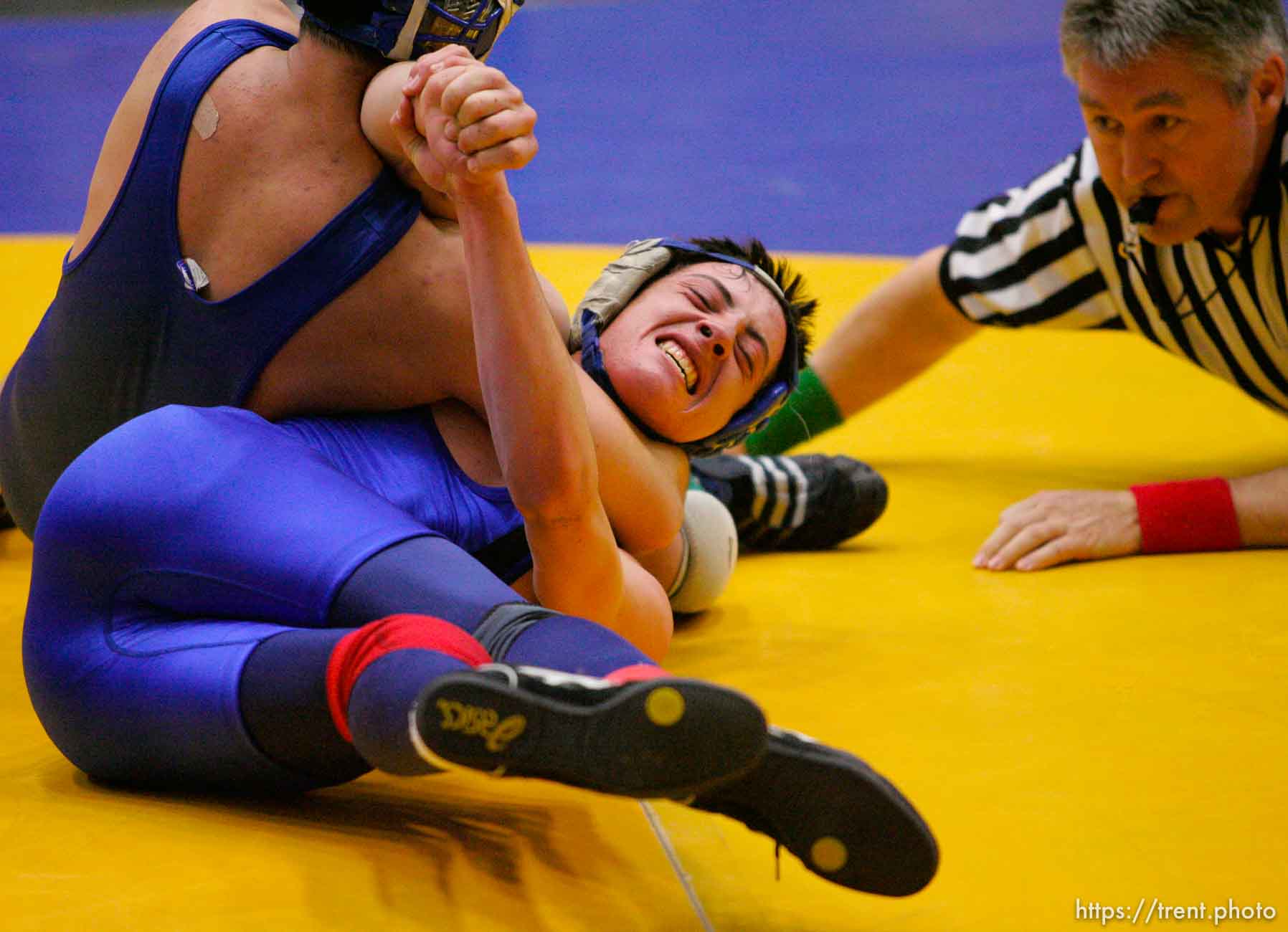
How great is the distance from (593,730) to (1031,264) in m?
2.04

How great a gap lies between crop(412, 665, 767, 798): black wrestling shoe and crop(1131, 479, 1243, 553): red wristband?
152 cm

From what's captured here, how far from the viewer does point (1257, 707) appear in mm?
1704

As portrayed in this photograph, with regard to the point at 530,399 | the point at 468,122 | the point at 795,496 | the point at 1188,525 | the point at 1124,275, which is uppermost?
the point at 468,122

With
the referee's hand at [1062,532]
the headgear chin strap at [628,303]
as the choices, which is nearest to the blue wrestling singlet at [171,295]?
the headgear chin strap at [628,303]

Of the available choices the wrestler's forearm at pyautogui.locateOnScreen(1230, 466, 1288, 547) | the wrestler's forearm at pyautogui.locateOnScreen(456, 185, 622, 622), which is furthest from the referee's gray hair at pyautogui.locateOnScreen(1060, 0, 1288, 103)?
the wrestler's forearm at pyautogui.locateOnScreen(456, 185, 622, 622)

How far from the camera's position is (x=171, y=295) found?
1.62 m

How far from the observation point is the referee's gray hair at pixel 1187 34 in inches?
88.7

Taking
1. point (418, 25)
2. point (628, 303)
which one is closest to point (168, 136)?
point (418, 25)

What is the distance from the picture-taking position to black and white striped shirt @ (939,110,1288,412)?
8.05 ft

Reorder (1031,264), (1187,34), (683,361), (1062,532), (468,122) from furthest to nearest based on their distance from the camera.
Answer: (1031,264)
(1062,532)
(1187,34)
(683,361)
(468,122)

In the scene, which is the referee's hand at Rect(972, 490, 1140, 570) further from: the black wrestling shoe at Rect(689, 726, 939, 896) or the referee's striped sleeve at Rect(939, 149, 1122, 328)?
the black wrestling shoe at Rect(689, 726, 939, 896)

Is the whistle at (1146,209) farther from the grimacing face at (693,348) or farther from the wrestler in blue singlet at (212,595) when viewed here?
the wrestler in blue singlet at (212,595)

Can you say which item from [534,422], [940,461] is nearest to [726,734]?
[534,422]

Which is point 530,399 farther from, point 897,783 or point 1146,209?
point 1146,209
